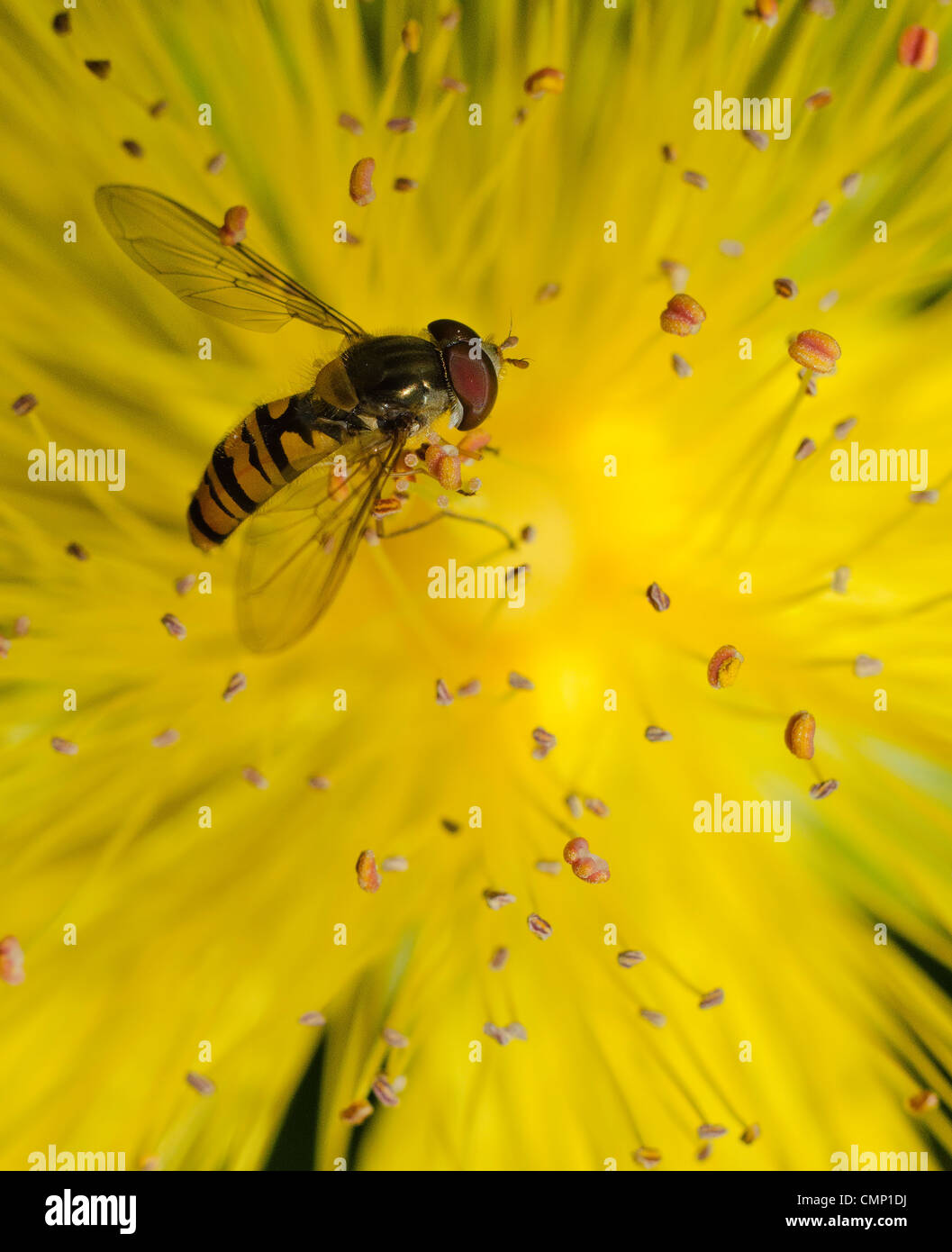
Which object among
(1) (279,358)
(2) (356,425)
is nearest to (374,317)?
(1) (279,358)

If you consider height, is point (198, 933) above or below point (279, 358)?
below

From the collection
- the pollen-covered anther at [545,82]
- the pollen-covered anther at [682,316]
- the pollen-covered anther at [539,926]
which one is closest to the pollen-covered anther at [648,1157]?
the pollen-covered anther at [539,926]

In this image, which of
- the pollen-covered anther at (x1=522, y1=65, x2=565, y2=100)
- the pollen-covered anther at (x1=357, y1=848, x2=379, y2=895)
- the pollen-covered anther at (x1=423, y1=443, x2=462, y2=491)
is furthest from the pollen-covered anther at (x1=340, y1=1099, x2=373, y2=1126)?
the pollen-covered anther at (x1=522, y1=65, x2=565, y2=100)

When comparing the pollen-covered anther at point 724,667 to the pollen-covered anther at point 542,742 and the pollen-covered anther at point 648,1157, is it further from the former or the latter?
the pollen-covered anther at point 648,1157

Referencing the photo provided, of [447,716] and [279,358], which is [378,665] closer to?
[447,716]

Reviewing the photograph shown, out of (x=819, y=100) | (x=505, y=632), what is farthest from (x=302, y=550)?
(x=819, y=100)
